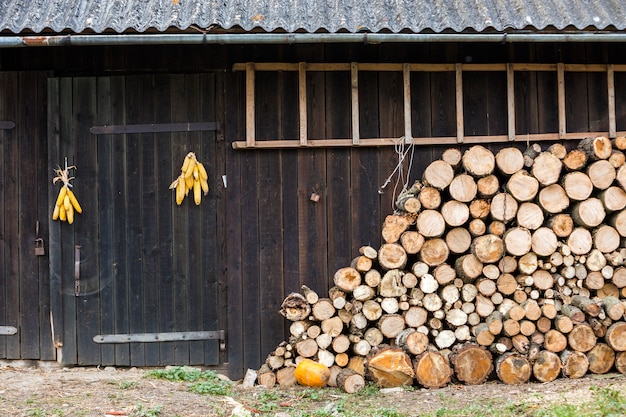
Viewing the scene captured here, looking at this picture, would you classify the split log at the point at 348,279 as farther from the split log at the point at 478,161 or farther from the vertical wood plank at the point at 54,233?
the vertical wood plank at the point at 54,233

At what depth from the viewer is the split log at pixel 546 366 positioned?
564cm

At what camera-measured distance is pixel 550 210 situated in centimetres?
577

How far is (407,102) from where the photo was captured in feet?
20.2

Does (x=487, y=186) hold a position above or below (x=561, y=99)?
below

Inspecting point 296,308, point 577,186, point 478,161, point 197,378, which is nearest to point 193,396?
point 197,378

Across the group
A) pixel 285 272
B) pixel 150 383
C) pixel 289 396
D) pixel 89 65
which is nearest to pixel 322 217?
pixel 285 272

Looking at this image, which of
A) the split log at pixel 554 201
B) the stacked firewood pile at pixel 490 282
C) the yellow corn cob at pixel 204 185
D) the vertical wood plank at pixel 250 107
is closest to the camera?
the stacked firewood pile at pixel 490 282

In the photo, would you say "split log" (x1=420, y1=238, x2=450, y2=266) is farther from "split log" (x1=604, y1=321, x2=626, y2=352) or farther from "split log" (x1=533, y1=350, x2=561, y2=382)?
"split log" (x1=604, y1=321, x2=626, y2=352)

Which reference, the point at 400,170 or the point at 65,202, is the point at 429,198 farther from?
the point at 65,202

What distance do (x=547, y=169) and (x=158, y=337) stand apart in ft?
12.1

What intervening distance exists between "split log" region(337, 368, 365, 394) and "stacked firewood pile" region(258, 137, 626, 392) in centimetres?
1

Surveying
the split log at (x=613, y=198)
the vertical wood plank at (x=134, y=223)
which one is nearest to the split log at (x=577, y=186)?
the split log at (x=613, y=198)

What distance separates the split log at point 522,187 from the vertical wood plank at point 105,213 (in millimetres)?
3499

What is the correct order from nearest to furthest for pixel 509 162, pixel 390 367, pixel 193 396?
pixel 193 396
pixel 390 367
pixel 509 162
